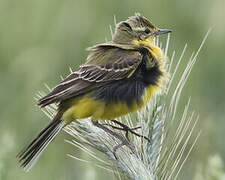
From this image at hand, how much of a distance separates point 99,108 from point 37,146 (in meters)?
0.78

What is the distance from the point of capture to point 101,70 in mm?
5035

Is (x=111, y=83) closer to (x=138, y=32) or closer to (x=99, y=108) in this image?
(x=99, y=108)

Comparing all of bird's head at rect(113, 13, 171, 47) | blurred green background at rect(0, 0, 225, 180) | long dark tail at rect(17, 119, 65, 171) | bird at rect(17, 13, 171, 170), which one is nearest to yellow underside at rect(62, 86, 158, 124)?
bird at rect(17, 13, 171, 170)

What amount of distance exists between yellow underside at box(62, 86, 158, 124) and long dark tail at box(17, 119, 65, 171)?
0.16 meters

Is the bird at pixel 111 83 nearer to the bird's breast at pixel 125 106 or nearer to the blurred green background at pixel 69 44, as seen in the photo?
the bird's breast at pixel 125 106

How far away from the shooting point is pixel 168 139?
12.0 ft

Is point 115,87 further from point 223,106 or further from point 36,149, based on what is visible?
point 223,106

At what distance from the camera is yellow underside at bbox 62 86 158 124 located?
4809 mm

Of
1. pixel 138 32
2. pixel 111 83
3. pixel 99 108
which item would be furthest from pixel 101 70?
pixel 138 32

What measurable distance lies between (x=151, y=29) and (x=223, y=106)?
4.13 ft

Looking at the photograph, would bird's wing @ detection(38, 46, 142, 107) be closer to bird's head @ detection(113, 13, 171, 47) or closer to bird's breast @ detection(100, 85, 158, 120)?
bird's breast @ detection(100, 85, 158, 120)

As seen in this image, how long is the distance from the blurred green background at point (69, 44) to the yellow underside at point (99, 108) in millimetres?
937

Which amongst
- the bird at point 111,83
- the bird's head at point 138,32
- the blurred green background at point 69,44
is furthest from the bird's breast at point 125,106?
the blurred green background at point 69,44

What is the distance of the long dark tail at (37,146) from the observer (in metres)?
4.07
